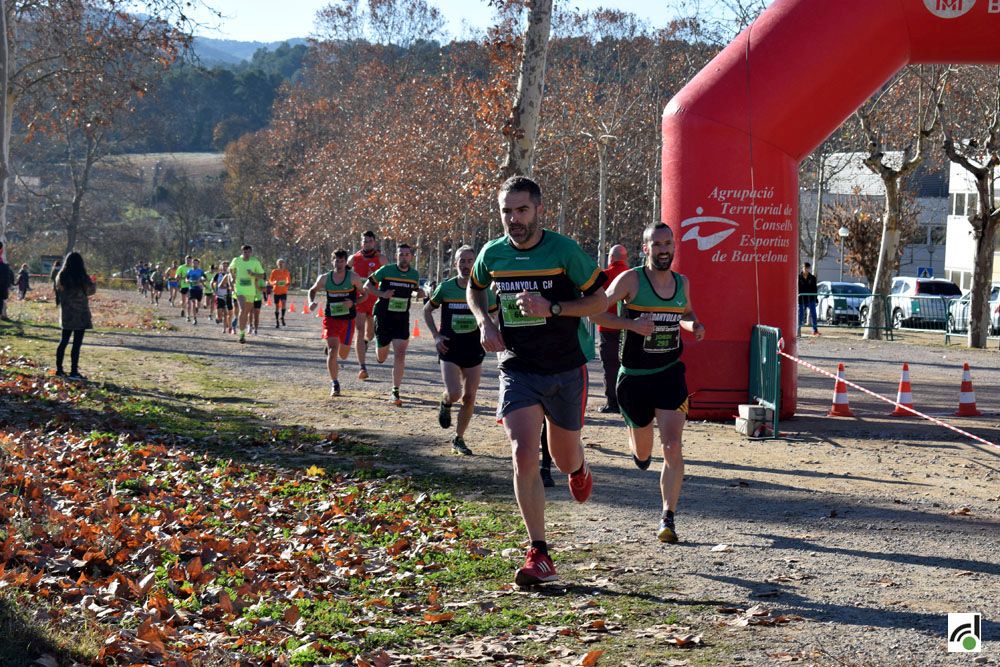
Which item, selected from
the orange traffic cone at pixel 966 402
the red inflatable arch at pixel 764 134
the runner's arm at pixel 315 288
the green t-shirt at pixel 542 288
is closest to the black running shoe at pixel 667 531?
the green t-shirt at pixel 542 288

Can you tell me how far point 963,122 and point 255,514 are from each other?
39336 mm

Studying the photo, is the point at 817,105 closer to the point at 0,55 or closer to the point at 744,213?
the point at 744,213

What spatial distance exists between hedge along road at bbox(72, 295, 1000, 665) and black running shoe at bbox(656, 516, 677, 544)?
82mm

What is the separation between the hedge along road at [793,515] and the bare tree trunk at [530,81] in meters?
3.62

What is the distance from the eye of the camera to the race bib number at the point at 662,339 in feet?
26.7

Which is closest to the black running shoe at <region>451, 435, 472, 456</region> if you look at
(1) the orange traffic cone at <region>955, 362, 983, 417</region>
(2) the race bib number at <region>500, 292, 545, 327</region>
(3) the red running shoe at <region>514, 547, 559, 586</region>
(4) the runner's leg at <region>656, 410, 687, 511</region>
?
(4) the runner's leg at <region>656, 410, 687, 511</region>

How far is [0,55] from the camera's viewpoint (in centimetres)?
1711

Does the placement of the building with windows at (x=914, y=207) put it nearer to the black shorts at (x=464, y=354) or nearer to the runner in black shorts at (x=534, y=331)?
the black shorts at (x=464, y=354)

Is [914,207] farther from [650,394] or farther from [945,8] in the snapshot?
[650,394]

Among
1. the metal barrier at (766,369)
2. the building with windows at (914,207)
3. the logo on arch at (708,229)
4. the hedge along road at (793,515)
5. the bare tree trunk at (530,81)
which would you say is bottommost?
the hedge along road at (793,515)

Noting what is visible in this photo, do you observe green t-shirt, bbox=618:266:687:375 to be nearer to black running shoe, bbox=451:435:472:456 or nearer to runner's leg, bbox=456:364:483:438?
runner's leg, bbox=456:364:483:438

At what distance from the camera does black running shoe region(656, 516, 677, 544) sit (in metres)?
7.89

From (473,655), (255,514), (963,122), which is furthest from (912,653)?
(963,122)

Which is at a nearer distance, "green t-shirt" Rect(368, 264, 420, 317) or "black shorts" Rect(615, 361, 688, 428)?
"black shorts" Rect(615, 361, 688, 428)
